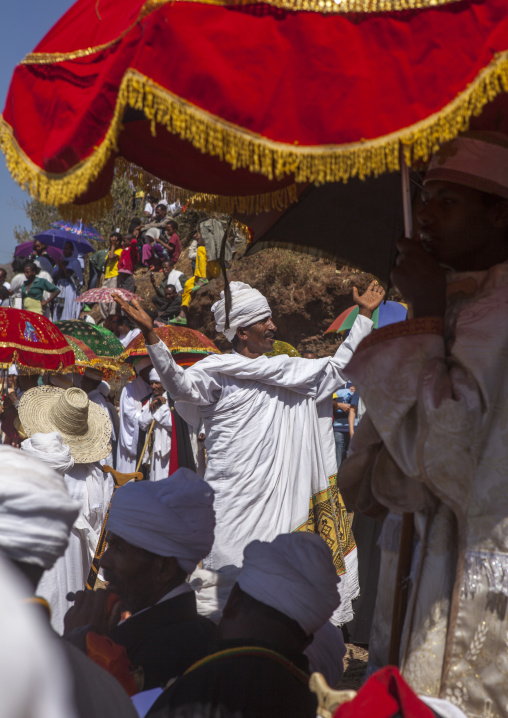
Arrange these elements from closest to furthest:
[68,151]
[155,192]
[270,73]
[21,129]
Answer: [270,73] < [68,151] < [21,129] < [155,192]

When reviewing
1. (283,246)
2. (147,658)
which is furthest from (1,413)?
(147,658)

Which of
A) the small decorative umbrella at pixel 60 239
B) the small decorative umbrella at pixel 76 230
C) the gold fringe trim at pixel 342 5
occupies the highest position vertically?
the small decorative umbrella at pixel 76 230

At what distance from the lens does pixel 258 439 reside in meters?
5.62

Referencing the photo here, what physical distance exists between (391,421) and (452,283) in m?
0.55

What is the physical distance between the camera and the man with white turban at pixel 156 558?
287 centimetres

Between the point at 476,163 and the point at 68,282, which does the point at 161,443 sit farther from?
the point at 68,282

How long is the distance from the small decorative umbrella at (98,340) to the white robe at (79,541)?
4.40 m

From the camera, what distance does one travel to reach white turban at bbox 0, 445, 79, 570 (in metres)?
1.50

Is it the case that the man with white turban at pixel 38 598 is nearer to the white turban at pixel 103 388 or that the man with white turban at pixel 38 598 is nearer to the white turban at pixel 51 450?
the white turban at pixel 51 450

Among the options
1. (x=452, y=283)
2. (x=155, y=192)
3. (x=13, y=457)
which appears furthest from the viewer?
(x=155, y=192)

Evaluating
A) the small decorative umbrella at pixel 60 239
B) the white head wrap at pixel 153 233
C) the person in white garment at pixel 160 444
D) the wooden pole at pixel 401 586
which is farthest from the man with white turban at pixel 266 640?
the white head wrap at pixel 153 233

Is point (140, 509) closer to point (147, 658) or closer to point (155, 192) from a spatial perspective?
point (147, 658)

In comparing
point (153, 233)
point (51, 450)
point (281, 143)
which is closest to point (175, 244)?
point (153, 233)

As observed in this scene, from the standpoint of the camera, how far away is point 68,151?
222 centimetres
